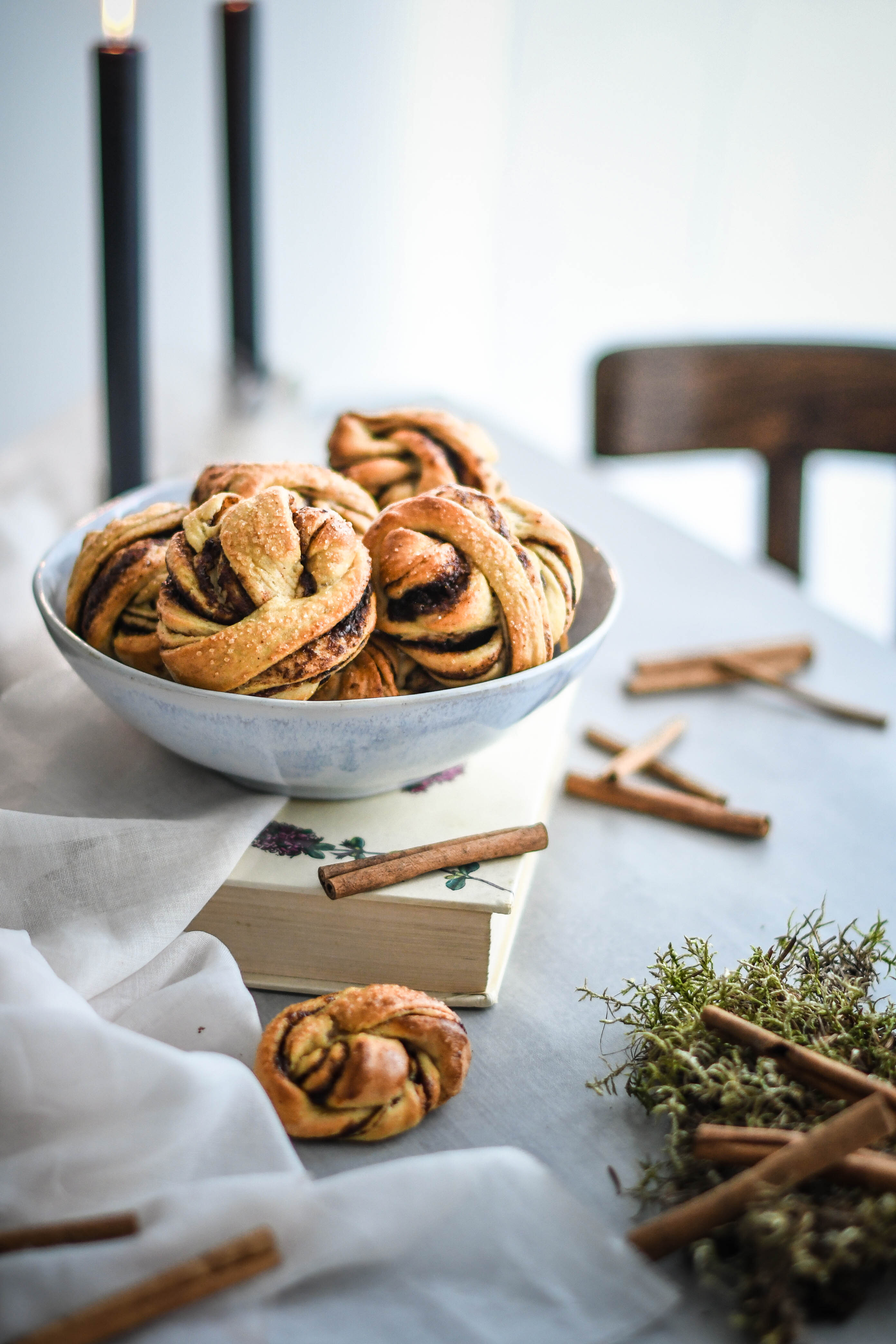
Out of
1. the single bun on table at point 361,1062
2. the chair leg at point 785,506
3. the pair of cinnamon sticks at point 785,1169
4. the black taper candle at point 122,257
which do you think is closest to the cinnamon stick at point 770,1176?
the pair of cinnamon sticks at point 785,1169

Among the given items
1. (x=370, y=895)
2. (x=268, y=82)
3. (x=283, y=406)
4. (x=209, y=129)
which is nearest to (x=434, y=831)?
(x=370, y=895)

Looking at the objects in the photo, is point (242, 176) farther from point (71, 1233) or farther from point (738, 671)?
point (71, 1233)

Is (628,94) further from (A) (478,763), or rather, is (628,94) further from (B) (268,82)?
(A) (478,763)

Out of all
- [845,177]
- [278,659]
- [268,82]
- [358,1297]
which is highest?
[268,82]

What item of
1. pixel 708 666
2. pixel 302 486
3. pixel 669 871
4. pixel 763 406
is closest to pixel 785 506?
pixel 763 406

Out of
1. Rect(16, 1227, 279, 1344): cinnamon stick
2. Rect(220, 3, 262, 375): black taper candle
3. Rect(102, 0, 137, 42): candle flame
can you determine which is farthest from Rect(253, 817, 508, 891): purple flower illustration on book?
Rect(220, 3, 262, 375): black taper candle

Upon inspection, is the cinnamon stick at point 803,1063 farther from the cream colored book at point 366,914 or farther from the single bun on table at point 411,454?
the single bun on table at point 411,454

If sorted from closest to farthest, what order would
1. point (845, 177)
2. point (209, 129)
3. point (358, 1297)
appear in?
point (358, 1297) → point (209, 129) → point (845, 177)

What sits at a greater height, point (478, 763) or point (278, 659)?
point (278, 659)
